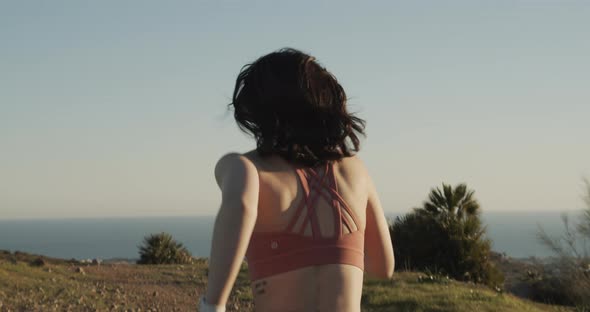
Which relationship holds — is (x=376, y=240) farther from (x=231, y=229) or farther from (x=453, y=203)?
(x=453, y=203)

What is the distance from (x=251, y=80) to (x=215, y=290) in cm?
79

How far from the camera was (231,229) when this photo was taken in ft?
7.34

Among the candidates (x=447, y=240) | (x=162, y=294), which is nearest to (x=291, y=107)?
(x=162, y=294)

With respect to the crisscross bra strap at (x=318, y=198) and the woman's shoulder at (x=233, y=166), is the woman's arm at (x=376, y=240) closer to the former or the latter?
the crisscross bra strap at (x=318, y=198)

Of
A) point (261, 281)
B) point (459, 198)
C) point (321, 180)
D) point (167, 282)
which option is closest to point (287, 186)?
point (321, 180)

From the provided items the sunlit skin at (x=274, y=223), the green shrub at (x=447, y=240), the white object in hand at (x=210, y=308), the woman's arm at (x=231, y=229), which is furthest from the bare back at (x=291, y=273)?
the green shrub at (x=447, y=240)

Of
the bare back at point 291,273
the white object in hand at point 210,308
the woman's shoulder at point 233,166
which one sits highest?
the woman's shoulder at point 233,166

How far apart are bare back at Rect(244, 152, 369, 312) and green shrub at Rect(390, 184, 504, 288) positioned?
14.9 m

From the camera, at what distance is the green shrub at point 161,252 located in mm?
22641

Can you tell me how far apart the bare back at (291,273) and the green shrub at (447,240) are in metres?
14.9

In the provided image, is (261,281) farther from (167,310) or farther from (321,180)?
(167,310)

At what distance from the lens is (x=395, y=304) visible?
11023 millimetres

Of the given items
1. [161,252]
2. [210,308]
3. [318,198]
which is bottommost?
[161,252]

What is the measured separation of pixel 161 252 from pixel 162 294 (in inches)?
411
